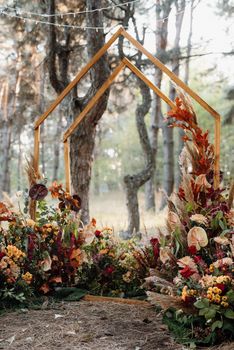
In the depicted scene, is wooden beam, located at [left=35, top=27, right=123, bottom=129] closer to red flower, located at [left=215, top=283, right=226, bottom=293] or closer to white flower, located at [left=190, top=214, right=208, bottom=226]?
white flower, located at [left=190, top=214, right=208, bottom=226]

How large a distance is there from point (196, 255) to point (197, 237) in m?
0.15

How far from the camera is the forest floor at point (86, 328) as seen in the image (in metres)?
2.77

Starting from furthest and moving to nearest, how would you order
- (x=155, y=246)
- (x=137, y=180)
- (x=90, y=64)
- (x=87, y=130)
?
1. (x=137, y=180)
2. (x=87, y=130)
3. (x=90, y=64)
4. (x=155, y=246)

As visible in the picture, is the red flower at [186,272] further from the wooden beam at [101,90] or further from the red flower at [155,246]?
the wooden beam at [101,90]

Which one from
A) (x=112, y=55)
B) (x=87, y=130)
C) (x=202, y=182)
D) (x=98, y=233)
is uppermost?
(x=112, y=55)

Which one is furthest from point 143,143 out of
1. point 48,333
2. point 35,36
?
point 48,333

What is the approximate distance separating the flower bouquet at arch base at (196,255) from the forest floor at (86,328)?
0.14 m

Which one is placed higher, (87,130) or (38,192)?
(87,130)

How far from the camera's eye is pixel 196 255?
3.24 metres

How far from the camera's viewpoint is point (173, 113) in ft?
11.9

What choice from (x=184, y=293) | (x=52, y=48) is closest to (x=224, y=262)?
(x=184, y=293)

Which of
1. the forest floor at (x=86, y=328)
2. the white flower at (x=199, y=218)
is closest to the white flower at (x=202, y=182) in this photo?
the white flower at (x=199, y=218)

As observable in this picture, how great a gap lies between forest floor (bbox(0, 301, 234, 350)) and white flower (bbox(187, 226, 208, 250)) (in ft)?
1.87

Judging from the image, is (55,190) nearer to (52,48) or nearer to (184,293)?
(184,293)
